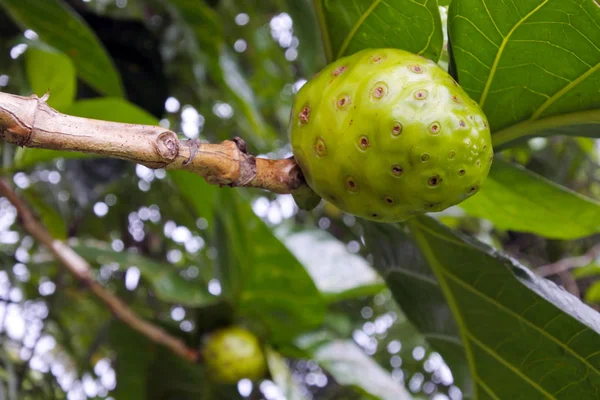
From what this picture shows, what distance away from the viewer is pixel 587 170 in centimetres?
287

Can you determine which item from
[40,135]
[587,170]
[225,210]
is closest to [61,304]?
[225,210]

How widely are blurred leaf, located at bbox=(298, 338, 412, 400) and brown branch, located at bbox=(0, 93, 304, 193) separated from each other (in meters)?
0.77

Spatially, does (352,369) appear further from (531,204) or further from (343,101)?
(343,101)

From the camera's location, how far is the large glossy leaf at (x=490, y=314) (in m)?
0.66

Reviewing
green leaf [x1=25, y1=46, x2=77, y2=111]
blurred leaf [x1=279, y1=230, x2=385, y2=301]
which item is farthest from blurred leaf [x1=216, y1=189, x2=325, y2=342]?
green leaf [x1=25, y1=46, x2=77, y2=111]

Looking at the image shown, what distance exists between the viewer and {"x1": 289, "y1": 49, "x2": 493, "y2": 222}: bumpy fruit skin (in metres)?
0.54

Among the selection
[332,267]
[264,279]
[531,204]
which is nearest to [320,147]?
[531,204]

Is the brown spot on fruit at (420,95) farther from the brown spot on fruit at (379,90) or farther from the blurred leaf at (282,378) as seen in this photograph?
the blurred leaf at (282,378)

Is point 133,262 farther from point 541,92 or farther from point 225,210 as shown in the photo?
point 541,92

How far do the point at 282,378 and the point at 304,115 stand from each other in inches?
31.4

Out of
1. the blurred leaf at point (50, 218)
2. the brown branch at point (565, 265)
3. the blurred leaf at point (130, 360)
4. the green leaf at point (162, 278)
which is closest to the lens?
the green leaf at point (162, 278)

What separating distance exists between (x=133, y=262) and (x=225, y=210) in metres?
0.33

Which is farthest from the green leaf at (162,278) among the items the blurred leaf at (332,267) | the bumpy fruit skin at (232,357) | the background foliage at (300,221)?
the blurred leaf at (332,267)

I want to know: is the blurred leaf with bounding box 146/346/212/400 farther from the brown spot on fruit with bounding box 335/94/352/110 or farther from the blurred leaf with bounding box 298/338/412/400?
the brown spot on fruit with bounding box 335/94/352/110
